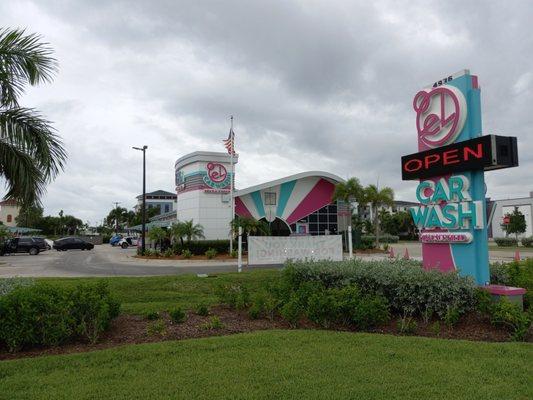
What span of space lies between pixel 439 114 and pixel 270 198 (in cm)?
2801

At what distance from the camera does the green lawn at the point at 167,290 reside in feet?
29.7

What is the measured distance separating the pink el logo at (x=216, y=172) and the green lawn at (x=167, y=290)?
2089cm

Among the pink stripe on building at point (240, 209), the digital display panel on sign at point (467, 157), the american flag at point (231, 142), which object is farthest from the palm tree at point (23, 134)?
the pink stripe on building at point (240, 209)

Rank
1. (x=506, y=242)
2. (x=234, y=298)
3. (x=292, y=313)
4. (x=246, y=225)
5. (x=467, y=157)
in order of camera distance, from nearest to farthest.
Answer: (x=292, y=313), (x=234, y=298), (x=467, y=157), (x=246, y=225), (x=506, y=242)

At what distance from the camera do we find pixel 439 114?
9.60 meters

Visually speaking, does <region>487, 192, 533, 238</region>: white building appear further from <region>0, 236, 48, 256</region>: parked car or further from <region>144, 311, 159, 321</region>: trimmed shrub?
<region>144, 311, 159, 321</region>: trimmed shrub

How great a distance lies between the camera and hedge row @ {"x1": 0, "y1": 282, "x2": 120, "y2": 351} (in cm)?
573

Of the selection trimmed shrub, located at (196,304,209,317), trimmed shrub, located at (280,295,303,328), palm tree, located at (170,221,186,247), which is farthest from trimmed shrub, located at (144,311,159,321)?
palm tree, located at (170,221,186,247)

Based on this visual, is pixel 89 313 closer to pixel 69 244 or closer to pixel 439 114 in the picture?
pixel 439 114

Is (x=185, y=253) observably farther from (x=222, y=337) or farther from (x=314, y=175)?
(x=222, y=337)

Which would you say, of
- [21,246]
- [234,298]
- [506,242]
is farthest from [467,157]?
[506,242]

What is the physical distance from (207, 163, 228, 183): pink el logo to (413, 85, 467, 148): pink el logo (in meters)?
25.7

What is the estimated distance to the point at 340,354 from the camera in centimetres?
548

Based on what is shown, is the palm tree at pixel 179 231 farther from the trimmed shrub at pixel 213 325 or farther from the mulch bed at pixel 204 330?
the trimmed shrub at pixel 213 325
